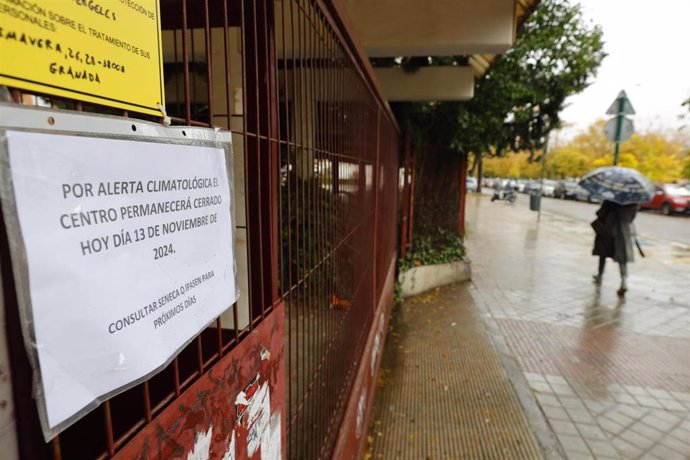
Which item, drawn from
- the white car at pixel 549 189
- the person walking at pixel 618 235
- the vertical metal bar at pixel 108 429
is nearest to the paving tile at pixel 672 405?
the person walking at pixel 618 235

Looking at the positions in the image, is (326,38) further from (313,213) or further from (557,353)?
(557,353)

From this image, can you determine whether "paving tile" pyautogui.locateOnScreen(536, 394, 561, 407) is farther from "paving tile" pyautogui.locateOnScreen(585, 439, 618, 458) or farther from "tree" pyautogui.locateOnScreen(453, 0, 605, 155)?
"tree" pyautogui.locateOnScreen(453, 0, 605, 155)

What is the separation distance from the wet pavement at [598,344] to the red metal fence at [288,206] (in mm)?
2163

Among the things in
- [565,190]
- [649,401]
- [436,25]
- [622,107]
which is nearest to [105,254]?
[649,401]

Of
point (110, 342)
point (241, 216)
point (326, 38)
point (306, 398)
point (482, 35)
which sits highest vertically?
point (482, 35)

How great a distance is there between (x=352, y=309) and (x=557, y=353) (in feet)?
11.0

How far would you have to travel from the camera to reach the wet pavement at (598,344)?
363cm

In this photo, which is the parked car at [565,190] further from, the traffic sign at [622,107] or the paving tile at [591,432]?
the paving tile at [591,432]

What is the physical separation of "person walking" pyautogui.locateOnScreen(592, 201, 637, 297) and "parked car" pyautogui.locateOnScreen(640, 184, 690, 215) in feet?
56.9

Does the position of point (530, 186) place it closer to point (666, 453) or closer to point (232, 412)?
point (666, 453)

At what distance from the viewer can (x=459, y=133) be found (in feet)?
26.6

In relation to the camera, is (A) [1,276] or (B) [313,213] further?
(B) [313,213]

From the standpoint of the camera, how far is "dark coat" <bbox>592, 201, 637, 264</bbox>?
24.5ft

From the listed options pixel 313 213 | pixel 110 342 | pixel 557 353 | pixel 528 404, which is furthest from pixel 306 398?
pixel 557 353
